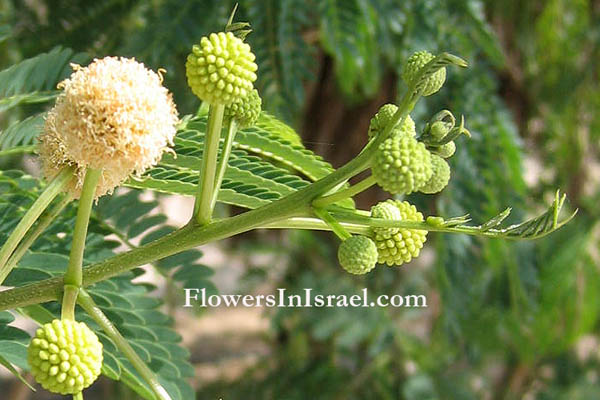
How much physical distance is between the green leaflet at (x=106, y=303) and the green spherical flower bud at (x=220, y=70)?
235 millimetres

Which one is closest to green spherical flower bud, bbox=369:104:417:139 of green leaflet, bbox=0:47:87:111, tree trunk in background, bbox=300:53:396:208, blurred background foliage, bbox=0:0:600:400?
green leaflet, bbox=0:47:87:111

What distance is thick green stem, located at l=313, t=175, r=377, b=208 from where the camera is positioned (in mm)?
431

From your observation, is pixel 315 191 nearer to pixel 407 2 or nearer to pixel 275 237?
pixel 407 2

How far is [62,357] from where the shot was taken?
0.42m

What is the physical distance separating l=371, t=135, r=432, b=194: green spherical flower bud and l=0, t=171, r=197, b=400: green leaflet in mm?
277

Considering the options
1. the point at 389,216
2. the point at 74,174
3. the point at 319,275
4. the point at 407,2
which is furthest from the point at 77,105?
the point at 319,275

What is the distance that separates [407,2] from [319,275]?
102cm

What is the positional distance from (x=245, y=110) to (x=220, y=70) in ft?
0.25

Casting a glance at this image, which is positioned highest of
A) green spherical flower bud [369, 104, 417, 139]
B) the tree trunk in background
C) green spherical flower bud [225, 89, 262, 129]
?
the tree trunk in background

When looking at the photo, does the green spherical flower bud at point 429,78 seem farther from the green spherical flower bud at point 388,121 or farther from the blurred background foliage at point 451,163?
the blurred background foliage at point 451,163

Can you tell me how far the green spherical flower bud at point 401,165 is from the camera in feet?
1.35

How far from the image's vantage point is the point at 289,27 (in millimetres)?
1067

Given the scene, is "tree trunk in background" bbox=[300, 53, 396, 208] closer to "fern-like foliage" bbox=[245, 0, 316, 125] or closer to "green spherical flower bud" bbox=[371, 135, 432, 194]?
"fern-like foliage" bbox=[245, 0, 316, 125]

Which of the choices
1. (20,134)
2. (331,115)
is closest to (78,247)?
(20,134)
